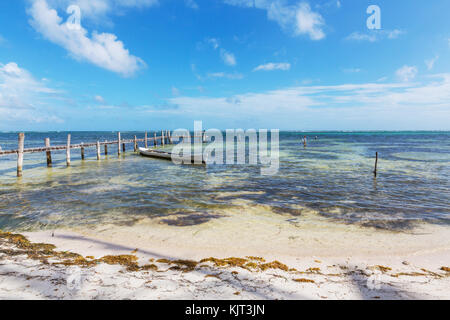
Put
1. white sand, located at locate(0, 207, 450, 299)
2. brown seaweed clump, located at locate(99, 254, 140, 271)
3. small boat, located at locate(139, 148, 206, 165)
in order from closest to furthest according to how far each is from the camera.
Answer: white sand, located at locate(0, 207, 450, 299), brown seaweed clump, located at locate(99, 254, 140, 271), small boat, located at locate(139, 148, 206, 165)

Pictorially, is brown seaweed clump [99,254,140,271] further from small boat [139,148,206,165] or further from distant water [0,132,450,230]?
small boat [139,148,206,165]

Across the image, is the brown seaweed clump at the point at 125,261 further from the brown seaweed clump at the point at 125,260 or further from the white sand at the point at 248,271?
the white sand at the point at 248,271

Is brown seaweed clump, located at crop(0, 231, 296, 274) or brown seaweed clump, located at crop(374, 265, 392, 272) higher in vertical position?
brown seaweed clump, located at crop(0, 231, 296, 274)

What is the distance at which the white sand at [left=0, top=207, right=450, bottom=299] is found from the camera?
12.9ft

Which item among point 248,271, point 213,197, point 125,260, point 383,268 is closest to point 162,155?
point 213,197

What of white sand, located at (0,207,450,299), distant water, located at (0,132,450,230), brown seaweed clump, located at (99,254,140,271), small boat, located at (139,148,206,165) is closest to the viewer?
white sand, located at (0,207,450,299)

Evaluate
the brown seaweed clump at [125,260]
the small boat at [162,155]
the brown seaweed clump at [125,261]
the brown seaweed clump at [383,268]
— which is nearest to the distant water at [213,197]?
the brown seaweed clump at [125,261]

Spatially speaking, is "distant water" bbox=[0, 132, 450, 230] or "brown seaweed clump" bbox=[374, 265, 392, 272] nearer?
"brown seaweed clump" bbox=[374, 265, 392, 272]

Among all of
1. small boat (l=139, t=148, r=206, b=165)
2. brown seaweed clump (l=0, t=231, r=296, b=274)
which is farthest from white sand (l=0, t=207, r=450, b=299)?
small boat (l=139, t=148, r=206, b=165)

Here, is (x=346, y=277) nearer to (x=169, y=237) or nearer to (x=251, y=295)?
(x=251, y=295)

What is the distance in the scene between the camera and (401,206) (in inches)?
401

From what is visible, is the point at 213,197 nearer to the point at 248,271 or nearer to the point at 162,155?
the point at 248,271

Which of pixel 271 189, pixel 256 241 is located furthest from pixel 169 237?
pixel 271 189
